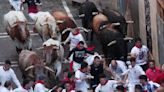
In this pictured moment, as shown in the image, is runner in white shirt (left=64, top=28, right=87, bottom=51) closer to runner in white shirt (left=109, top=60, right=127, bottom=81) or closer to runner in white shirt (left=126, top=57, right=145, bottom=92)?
runner in white shirt (left=109, top=60, right=127, bottom=81)

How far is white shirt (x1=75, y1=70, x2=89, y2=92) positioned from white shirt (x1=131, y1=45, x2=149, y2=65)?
2.04m

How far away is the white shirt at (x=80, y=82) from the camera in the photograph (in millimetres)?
16609

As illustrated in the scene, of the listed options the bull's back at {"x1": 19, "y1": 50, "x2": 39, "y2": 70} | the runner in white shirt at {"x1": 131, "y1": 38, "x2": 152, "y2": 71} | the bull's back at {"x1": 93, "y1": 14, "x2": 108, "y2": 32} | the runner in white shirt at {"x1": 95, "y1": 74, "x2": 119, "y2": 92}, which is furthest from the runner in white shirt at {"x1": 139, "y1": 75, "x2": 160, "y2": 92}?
the bull's back at {"x1": 93, "y1": 14, "x2": 108, "y2": 32}

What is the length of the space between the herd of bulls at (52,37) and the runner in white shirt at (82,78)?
172 centimetres

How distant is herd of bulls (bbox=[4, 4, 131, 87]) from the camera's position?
61.6 feet

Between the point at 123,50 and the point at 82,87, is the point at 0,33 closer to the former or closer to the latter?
the point at 123,50

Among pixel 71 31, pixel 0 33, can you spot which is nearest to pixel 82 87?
pixel 71 31

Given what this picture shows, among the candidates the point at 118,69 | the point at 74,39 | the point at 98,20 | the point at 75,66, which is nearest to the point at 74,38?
the point at 74,39

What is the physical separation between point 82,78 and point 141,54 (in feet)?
8.04

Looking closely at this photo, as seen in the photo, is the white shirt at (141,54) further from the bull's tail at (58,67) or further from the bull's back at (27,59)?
the bull's back at (27,59)

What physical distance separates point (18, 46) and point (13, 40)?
48 cm

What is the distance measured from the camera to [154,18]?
806 inches

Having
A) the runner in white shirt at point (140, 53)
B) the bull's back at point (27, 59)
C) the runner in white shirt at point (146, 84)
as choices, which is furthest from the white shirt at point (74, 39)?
the runner in white shirt at point (146, 84)

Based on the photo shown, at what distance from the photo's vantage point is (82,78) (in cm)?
1670
